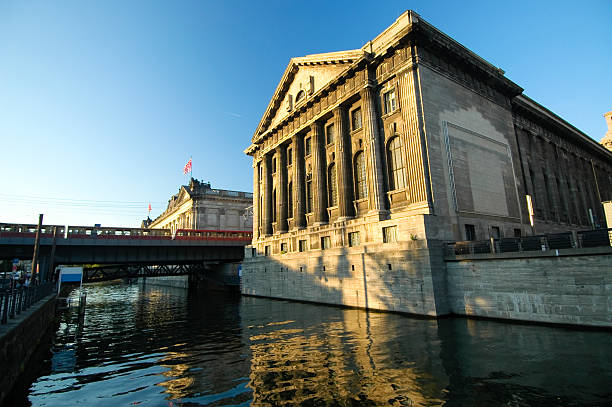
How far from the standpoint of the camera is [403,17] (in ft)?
89.2

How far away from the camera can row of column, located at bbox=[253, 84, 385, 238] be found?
29.4 meters

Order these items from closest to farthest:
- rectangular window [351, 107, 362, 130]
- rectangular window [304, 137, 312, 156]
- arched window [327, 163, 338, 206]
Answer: rectangular window [351, 107, 362, 130] < arched window [327, 163, 338, 206] < rectangular window [304, 137, 312, 156]

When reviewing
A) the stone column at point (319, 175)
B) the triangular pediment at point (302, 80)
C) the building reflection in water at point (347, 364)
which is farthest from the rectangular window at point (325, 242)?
the triangular pediment at point (302, 80)

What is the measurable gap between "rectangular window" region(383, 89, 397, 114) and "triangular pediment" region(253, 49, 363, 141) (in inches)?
183

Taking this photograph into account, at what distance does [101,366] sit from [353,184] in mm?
25011

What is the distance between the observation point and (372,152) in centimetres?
2906

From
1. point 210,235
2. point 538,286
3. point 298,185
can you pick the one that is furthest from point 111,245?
point 538,286

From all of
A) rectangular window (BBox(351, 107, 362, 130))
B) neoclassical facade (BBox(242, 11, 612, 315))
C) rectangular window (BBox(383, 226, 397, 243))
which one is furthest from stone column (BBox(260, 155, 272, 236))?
rectangular window (BBox(383, 226, 397, 243))

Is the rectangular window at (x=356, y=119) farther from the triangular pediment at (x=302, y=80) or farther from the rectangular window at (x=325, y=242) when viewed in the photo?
the rectangular window at (x=325, y=242)

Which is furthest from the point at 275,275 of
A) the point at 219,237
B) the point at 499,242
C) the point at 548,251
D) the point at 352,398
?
the point at 352,398

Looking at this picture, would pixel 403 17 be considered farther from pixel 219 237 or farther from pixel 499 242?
pixel 219 237

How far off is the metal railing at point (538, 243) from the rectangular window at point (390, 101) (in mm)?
13226

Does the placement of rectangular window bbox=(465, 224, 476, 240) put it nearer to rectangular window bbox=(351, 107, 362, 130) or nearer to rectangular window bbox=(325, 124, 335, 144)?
rectangular window bbox=(351, 107, 362, 130)

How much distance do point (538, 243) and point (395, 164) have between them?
12.7m
